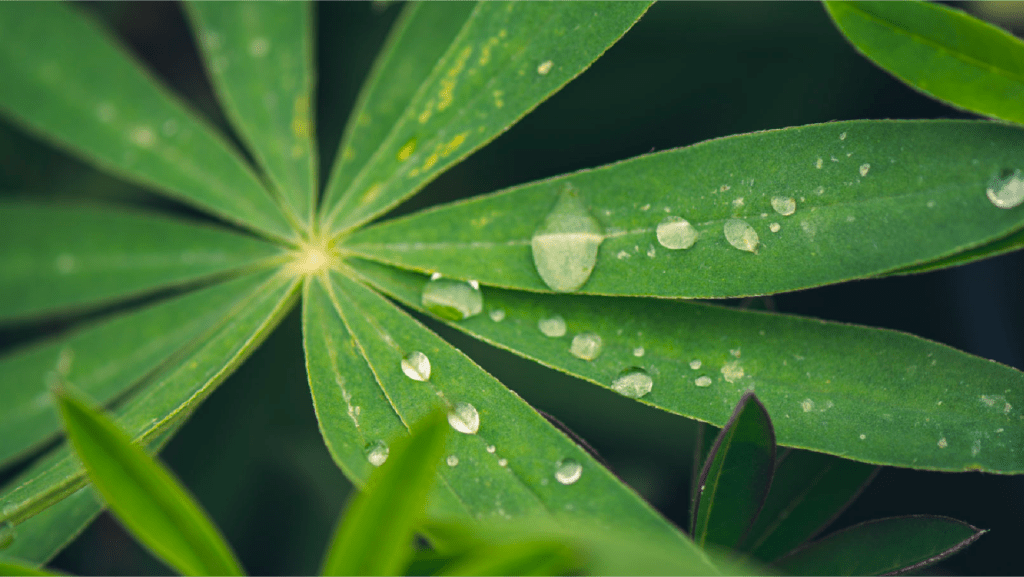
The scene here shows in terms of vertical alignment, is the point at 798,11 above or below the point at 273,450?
above

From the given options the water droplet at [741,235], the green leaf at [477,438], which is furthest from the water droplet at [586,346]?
the water droplet at [741,235]

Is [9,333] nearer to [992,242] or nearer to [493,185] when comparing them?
[493,185]

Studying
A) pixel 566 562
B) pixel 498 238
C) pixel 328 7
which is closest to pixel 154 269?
pixel 328 7

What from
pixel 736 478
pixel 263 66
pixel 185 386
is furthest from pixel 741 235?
pixel 263 66

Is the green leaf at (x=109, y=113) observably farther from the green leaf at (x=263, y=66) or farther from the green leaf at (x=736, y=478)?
the green leaf at (x=736, y=478)

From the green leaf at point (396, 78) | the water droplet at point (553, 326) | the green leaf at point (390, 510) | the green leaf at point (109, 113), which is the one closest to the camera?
the green leaf at point (390, 510)

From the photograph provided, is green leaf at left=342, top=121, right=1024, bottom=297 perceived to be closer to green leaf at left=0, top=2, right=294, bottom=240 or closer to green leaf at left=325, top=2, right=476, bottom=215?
green leaf at left=325, top=2, right=476, bottom=215
